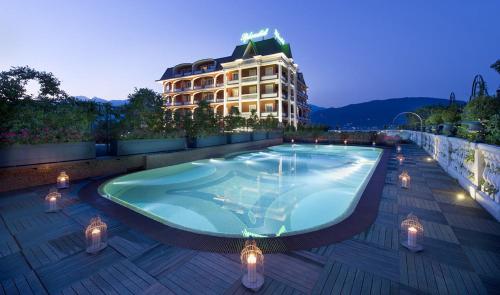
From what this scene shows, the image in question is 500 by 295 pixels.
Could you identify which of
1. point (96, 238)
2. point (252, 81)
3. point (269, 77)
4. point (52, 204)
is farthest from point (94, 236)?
point (252, 81)

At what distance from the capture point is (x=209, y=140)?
15180 millimetres

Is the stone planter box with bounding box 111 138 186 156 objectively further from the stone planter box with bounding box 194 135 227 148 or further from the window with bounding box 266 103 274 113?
the window with bounding box 266 103 274 113

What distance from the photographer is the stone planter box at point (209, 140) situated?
14.1m

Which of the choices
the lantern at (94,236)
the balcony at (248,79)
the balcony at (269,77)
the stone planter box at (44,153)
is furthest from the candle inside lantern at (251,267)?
the balcony at (248,79)

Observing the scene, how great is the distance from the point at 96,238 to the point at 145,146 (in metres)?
8.30

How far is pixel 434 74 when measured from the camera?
14675 cm

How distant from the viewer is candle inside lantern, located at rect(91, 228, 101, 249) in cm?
326

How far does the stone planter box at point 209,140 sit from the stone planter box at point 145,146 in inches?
37.6

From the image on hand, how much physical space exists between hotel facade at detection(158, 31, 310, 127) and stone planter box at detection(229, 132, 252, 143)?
11041 mm

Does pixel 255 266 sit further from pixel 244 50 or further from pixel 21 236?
pixel 244 50

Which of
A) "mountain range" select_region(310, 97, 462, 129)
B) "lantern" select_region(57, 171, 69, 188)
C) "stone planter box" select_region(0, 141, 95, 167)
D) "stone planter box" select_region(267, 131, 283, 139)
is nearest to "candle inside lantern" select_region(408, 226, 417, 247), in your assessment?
"lantern" select_region(57, 171, 69, 188)

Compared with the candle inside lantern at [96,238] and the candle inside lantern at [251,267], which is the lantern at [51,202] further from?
the candle inside lantern at [251,267]

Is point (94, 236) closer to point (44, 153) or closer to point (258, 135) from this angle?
point (44, 153)

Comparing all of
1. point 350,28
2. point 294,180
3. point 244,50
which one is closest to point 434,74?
point 350,28
